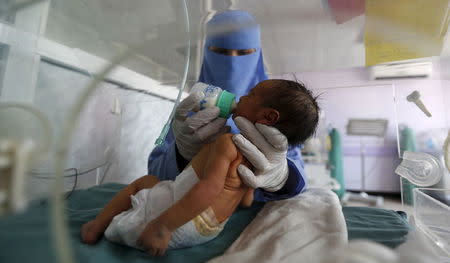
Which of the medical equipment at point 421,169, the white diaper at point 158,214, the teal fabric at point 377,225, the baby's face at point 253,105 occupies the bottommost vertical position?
the teal fabric at point 377,225

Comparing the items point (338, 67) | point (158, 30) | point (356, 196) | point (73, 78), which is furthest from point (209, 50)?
point (356, 196)

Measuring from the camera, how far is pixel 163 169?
91 centimetres

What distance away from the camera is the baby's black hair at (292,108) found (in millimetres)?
657

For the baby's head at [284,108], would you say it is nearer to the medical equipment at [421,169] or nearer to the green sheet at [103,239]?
the green sheet at [103,239]

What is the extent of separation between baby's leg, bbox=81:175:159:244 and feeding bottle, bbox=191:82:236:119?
265 mm

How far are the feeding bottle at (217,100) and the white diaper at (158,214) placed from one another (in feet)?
0.66

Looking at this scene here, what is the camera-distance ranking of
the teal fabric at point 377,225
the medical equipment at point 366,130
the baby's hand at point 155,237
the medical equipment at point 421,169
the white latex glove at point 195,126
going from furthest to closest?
the medical equipment at point 366,130
the medical equipment at point 421,169
the white latex glove at point 195,126
the teal fabric at point 377,225
the baby's hand at point 155,237

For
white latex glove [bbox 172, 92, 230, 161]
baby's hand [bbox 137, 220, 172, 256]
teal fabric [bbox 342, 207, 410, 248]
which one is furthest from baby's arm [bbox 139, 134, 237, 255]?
teal fabric [bbox 342, 207, 410, 248]

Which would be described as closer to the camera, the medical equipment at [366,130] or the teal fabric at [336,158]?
the medical equipment at [366,130]

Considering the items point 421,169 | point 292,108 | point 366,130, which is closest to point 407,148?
point 421,169

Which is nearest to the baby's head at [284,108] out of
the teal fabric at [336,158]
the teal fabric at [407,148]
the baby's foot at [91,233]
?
the baby's foot at [91,233]

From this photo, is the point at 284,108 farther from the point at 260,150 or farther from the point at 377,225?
the point at 377,225

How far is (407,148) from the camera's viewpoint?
1134 millimetres

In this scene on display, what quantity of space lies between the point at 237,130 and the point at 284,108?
30 centimetres
